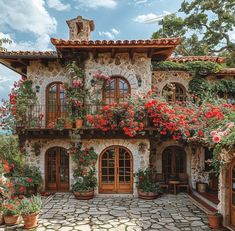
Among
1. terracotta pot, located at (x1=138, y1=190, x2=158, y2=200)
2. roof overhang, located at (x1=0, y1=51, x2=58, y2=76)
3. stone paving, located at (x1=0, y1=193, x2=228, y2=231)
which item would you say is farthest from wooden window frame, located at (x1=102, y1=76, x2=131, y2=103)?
stone paving, located at (x1=0, y1=193, x2=228, y2=231)

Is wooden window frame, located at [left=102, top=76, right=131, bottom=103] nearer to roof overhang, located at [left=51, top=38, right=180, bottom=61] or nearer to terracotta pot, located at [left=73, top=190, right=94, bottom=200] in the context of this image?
roof overhang, located at [left=51, top=38, right=180, bottom=61]

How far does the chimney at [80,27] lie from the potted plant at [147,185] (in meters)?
8.21

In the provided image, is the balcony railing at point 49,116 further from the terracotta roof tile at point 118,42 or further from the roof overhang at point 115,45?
the terracotta roof tile at point 118,42

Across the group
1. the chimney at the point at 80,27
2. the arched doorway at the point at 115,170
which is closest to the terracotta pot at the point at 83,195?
the arched doorway at the point at 115,170

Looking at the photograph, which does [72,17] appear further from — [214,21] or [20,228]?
[214,21]

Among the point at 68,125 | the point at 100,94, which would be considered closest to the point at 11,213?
the point at 68,125

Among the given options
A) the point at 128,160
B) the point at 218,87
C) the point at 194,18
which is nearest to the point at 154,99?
the point at 128,160

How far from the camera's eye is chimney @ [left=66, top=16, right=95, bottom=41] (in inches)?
532

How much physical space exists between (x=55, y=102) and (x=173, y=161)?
725cm

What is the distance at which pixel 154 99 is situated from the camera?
10789mm

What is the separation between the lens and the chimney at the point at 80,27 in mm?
13516

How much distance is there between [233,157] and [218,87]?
6.53 m

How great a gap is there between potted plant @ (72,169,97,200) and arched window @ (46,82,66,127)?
325 cm

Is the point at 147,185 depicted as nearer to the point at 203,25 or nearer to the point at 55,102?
the point at 55,102
